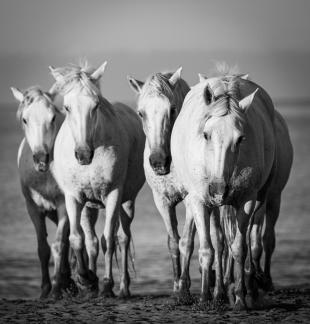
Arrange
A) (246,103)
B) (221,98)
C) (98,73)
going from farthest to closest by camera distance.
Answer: (98,73) → (246,103) → (221,98)

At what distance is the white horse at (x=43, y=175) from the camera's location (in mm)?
12375

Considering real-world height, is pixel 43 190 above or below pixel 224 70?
below

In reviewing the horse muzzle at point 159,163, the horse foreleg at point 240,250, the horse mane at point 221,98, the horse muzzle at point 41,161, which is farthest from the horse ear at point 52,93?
the horse foreleg at point 240,250

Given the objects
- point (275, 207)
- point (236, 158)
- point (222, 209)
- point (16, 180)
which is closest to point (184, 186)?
point (222, 209)

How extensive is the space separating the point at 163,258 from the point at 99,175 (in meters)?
12.2

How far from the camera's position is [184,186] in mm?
11227

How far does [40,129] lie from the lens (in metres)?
12.4

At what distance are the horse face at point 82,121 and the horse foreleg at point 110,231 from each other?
0.64m

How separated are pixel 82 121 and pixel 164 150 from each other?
109cm

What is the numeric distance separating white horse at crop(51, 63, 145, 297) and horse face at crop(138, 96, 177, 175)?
794 mm

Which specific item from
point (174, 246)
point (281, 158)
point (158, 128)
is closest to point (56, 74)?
point (158, 128)

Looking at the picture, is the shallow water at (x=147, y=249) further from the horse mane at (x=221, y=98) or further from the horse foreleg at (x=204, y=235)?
the horse mane at (x=221, y=98)

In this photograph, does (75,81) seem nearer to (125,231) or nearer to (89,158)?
(89,158)

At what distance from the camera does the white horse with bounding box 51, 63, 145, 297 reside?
11516 mm
